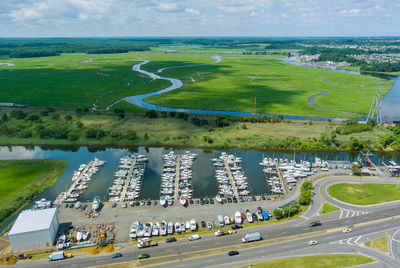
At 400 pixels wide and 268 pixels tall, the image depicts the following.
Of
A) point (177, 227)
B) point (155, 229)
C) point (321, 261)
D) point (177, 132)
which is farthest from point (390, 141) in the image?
point (155, 229)

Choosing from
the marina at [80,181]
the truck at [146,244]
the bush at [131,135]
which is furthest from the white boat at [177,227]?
the bush at [131,135]

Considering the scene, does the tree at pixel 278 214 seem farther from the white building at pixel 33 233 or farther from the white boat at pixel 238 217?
the white building at pixel 33 233

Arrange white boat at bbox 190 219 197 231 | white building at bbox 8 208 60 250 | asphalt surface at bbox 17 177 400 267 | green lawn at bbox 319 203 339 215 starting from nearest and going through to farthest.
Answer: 1. asphalt surface at bbox 17 177 400 267
2. white building at bbox 8 208 60 250
3. white boat at bbox 190 219 197 231
4. green lawn at bbox 319 203 339 215

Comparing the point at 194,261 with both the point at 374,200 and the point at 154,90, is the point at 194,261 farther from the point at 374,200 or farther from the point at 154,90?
the point at 154,90

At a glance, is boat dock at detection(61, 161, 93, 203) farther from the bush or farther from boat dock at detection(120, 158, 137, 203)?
the bush

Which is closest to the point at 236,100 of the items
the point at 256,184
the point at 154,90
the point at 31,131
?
the point at 154,90

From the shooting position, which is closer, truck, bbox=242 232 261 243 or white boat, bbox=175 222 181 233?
truck, bbox=242 232 261 243

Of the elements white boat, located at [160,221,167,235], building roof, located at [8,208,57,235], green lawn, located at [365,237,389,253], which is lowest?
white boat, located at [160,221,167,235]

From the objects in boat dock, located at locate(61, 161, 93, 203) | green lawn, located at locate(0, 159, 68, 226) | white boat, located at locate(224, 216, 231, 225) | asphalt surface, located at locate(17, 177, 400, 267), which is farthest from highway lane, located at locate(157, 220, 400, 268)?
green lawn, located at locate(0, 159, 68, 226)
